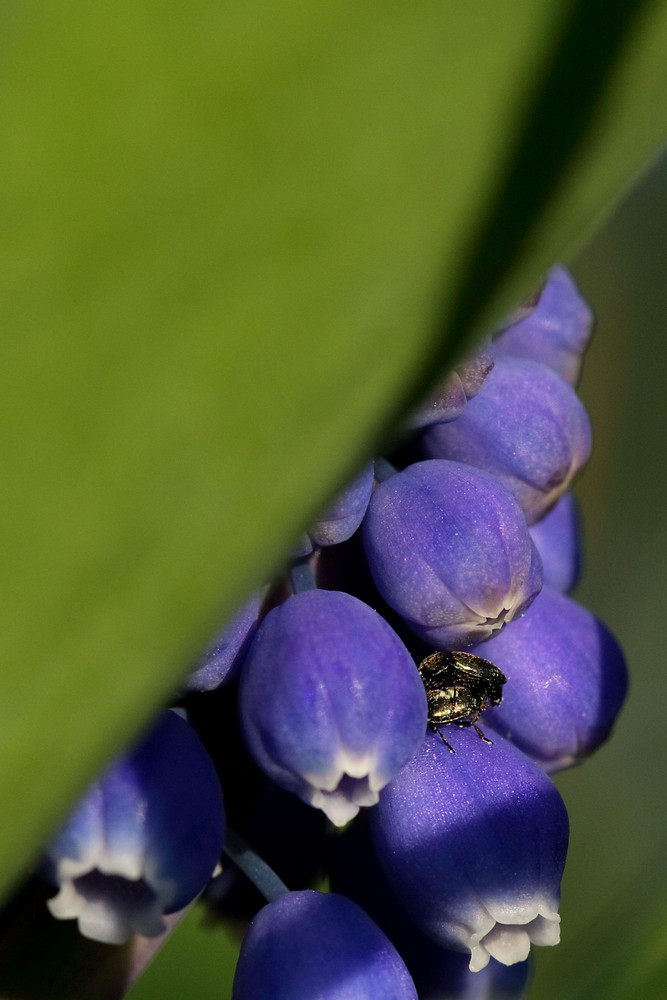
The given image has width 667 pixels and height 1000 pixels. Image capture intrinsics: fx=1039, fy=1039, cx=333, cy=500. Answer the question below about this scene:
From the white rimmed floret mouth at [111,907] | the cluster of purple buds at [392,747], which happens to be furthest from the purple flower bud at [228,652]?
the white rimmed floret mouth at [111,907]

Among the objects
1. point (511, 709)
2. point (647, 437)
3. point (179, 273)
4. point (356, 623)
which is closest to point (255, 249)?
point (179, 273)

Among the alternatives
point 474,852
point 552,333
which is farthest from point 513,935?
point 552,333

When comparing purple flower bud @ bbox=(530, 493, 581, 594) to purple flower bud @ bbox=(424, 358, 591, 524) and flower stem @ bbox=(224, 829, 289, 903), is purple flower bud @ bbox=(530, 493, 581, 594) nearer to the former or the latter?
purple flower bud @ bbox=(424, 358, 591, 524)

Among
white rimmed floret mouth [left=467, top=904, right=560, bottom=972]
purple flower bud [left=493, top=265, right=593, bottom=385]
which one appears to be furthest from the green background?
purple flower bud [left=493, top=265, right=593, bottom=385]

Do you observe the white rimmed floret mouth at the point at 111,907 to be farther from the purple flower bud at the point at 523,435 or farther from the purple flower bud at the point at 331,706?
the purple flower bud at the point at 523,435

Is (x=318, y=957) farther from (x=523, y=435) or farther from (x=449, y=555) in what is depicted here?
(x=523, y=435)
